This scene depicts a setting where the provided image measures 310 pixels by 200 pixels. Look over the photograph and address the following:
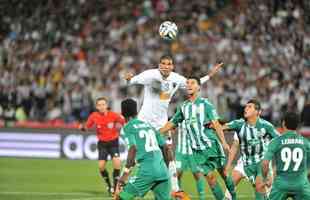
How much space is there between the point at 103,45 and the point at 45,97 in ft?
10.6

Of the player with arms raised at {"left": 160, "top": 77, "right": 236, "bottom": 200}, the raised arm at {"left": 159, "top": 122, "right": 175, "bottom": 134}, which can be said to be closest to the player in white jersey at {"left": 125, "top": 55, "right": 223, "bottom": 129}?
the player with arms raised at {"left": 160, "top": 77, "right": 236, "bottom": 200}

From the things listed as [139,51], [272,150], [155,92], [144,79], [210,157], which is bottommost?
[210,157]

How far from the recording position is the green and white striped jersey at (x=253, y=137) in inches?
599

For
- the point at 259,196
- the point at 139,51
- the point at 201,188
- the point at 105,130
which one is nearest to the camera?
the point at 259,196

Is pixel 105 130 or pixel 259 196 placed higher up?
pixel 105 130

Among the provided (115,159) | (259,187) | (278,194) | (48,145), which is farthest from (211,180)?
(48,145)

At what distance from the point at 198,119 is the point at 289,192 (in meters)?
3.26

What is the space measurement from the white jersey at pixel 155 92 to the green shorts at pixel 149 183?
3.91 m

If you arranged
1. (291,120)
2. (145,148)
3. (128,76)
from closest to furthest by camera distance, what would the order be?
(291,120)
(145,148)
(128,76)

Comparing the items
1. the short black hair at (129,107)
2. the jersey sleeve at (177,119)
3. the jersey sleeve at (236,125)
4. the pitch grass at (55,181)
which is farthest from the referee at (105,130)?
the short black hair at (129,107)

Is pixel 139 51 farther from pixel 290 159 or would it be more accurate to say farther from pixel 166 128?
pixel 290 159

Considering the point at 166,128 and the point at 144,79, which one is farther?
the point at 144,79

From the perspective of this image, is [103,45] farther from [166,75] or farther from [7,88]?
[166,75]

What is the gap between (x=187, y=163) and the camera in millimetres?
15836
